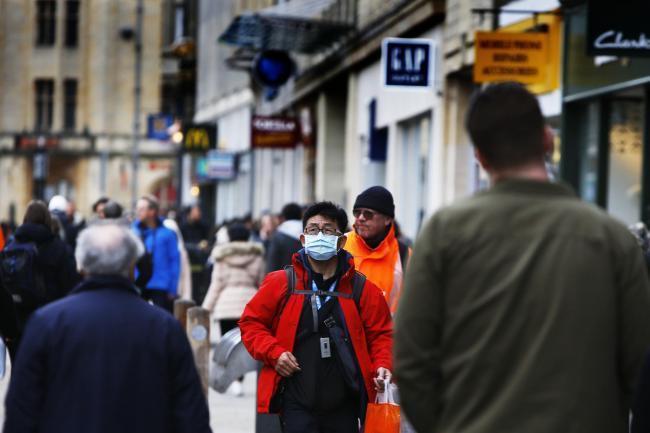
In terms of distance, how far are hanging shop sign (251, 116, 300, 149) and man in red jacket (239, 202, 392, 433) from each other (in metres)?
25.6

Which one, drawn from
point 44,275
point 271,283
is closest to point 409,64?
point 44,275

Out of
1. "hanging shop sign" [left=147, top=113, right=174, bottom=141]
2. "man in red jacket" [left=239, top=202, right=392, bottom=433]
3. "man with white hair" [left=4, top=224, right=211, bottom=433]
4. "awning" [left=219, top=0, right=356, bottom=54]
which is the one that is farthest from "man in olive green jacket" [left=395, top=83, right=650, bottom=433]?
"hanging shop sign" [left=147, top=113, right=174, bottom=141]

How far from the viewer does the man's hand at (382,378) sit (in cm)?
695

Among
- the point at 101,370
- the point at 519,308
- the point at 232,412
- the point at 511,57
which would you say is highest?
the point at 511,57

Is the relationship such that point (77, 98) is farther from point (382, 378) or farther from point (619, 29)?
point (382, 378)

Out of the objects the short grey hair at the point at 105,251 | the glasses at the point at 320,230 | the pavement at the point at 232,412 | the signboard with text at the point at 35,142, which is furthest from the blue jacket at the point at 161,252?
the signboard with text at the point at 35,142

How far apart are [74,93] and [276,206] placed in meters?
41.2

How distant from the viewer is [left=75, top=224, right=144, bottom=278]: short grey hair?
5129 mm

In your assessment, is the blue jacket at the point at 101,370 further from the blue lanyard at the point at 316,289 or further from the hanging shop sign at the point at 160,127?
the hanging shop sign at the point at 160,127

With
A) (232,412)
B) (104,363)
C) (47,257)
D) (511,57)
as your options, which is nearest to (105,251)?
(104,363)

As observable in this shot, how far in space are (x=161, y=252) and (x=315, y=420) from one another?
781cm

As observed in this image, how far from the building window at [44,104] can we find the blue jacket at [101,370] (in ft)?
240

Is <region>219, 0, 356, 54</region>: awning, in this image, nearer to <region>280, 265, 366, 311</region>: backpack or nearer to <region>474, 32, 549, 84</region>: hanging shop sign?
<region>474, 32, 549, 84</region>: hanging shop sign

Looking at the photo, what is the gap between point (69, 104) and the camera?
7788 cm
